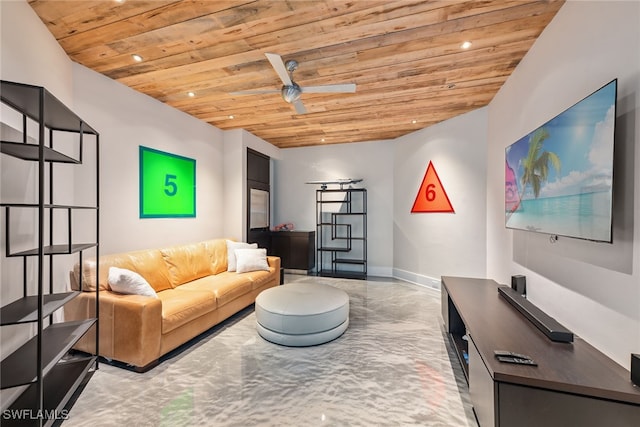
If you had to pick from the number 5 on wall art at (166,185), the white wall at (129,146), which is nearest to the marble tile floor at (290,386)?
the white wall at (129,146)

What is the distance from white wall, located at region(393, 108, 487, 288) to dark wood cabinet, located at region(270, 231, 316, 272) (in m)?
1.74

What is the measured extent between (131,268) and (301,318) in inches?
73.5

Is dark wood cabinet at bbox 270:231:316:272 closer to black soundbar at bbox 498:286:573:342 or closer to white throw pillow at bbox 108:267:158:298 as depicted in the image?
white throw pillow at bbox 108:267:158:298

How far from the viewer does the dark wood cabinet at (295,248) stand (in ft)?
18.3

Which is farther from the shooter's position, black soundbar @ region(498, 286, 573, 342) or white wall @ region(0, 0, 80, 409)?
white wall @ region(0, 0, 80, 409)

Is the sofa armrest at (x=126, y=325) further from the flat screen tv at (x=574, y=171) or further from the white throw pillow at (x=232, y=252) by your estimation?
the flat screen tv at (x=574, y=171)

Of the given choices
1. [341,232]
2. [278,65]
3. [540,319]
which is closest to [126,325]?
[278,65]

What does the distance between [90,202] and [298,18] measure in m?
2.64

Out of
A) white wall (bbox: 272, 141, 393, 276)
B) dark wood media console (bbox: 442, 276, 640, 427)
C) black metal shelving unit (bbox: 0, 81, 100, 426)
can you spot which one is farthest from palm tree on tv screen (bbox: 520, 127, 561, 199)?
white wall (bbox: 272, 141, 393, 276)

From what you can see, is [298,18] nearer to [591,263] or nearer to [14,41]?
[14,41]

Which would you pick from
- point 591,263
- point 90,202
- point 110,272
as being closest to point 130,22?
point 90,202

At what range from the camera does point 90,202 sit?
2.70 meters

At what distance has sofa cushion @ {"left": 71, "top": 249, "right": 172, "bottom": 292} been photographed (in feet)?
7.73

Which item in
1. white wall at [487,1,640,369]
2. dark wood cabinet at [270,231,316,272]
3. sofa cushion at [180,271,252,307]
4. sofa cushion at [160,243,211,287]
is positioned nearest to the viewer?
white wall at [487,1,640,369]
